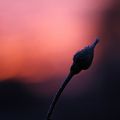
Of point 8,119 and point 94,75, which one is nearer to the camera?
point 8,119

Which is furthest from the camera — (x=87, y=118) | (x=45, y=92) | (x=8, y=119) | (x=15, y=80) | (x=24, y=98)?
(x=15, y=80)

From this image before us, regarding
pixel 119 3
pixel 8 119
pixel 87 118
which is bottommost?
pixel 87 118

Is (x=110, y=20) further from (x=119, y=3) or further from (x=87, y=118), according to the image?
(x=87, y=118)

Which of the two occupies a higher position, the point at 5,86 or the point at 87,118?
the point at 5,86

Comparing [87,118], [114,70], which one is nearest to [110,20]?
[114,70]

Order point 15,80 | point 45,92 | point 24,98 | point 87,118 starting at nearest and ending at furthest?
1. point 87,118
2. point 24,98
3. point 45,92
4. point 15,80

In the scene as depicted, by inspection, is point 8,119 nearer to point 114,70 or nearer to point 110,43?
point 114,70

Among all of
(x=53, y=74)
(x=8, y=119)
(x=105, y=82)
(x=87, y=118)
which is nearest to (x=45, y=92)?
(x=53, y=74)
